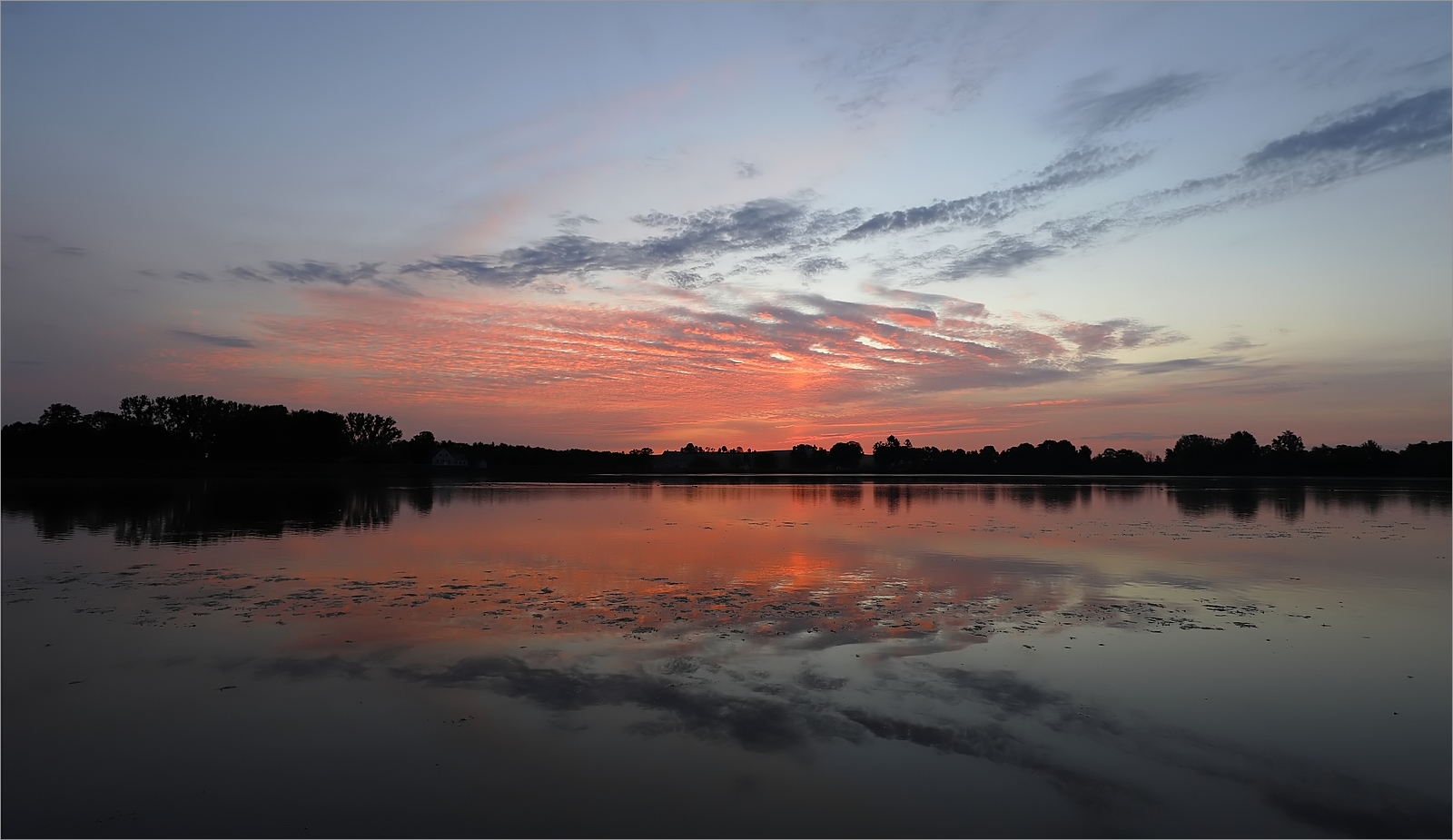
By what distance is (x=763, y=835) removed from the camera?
578cm

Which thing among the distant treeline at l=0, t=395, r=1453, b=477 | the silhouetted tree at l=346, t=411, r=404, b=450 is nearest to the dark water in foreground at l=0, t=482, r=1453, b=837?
the distant treeline at l=0, t=395, r=1453, b=477

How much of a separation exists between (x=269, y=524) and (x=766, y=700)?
24.1m

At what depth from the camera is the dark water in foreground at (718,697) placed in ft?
20.2

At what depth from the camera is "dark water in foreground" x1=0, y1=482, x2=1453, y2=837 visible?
6.17m

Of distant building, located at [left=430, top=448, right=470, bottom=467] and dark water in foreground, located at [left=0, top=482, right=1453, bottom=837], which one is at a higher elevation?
distant building, located at [left=430, top=448, right=470, bottom=467]

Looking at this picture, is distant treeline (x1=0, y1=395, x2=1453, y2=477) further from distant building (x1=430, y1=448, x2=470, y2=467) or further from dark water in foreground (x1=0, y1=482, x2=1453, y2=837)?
dark water in foreground (x1=0, y1=482, x2=1453, y2=837)

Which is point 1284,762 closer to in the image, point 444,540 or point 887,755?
point 887,755

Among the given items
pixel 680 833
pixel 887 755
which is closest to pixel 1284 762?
pixel 887 755

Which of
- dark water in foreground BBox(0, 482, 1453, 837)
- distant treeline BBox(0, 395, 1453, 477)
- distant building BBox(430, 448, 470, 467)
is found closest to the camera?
dark water in foreground BBox(0, 482, 1453, 837)

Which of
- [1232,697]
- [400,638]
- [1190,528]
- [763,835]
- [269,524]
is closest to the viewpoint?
[763,835]

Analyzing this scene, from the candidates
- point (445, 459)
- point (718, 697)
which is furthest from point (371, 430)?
point (718, 697)

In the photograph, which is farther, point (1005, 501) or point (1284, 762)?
point (1005, 501)

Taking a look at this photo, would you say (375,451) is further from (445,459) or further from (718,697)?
(718,697)

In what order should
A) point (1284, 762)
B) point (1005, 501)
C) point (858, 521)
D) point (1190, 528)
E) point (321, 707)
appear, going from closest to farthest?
point (1284, 762), point (321, 707), point (1190, 528), point (858, 521), point (1005, 501)
